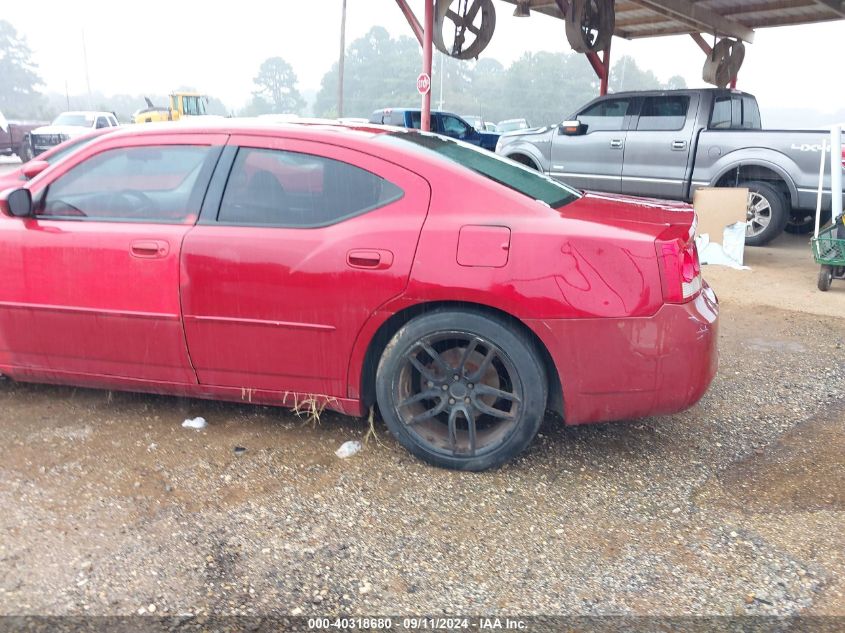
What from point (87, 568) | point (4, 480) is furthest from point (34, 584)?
point (4, 480)

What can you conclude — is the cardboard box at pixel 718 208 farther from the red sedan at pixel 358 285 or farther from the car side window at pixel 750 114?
the red sedan at pixel 358 285

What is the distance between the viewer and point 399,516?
2.68m

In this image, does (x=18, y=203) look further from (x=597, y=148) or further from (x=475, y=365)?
(x=597, y=148)

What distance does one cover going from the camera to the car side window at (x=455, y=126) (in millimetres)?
17984

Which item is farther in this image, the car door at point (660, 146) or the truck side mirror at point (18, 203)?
the car door at point (660, 146)

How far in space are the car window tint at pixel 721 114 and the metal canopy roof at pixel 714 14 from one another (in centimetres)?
235

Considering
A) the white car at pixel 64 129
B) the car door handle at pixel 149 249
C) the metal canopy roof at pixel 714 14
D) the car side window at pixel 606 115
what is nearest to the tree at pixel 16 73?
the white car at pixel 64 129

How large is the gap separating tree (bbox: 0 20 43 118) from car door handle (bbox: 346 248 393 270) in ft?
286

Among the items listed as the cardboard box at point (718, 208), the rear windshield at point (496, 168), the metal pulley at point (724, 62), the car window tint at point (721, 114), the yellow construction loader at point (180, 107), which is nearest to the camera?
the rear windshield at point (496, 168)

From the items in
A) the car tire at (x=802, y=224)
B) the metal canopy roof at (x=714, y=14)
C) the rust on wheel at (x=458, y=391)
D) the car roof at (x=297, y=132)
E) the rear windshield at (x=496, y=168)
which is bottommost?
the rust on wheel at (x=458, y=391)

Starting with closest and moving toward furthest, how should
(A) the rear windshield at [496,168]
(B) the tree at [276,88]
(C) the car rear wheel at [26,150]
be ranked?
(A) the rear windshield at [496,168], (C) the car rear wheel at [26,150], (B) the tree at [276,88]

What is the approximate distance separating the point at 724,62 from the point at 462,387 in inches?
500

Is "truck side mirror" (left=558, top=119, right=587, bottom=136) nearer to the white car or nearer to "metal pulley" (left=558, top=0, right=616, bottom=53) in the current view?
"metal pulley" (left=558, top=0, right=616, bottom=53)

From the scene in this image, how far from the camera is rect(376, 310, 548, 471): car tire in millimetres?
2848
